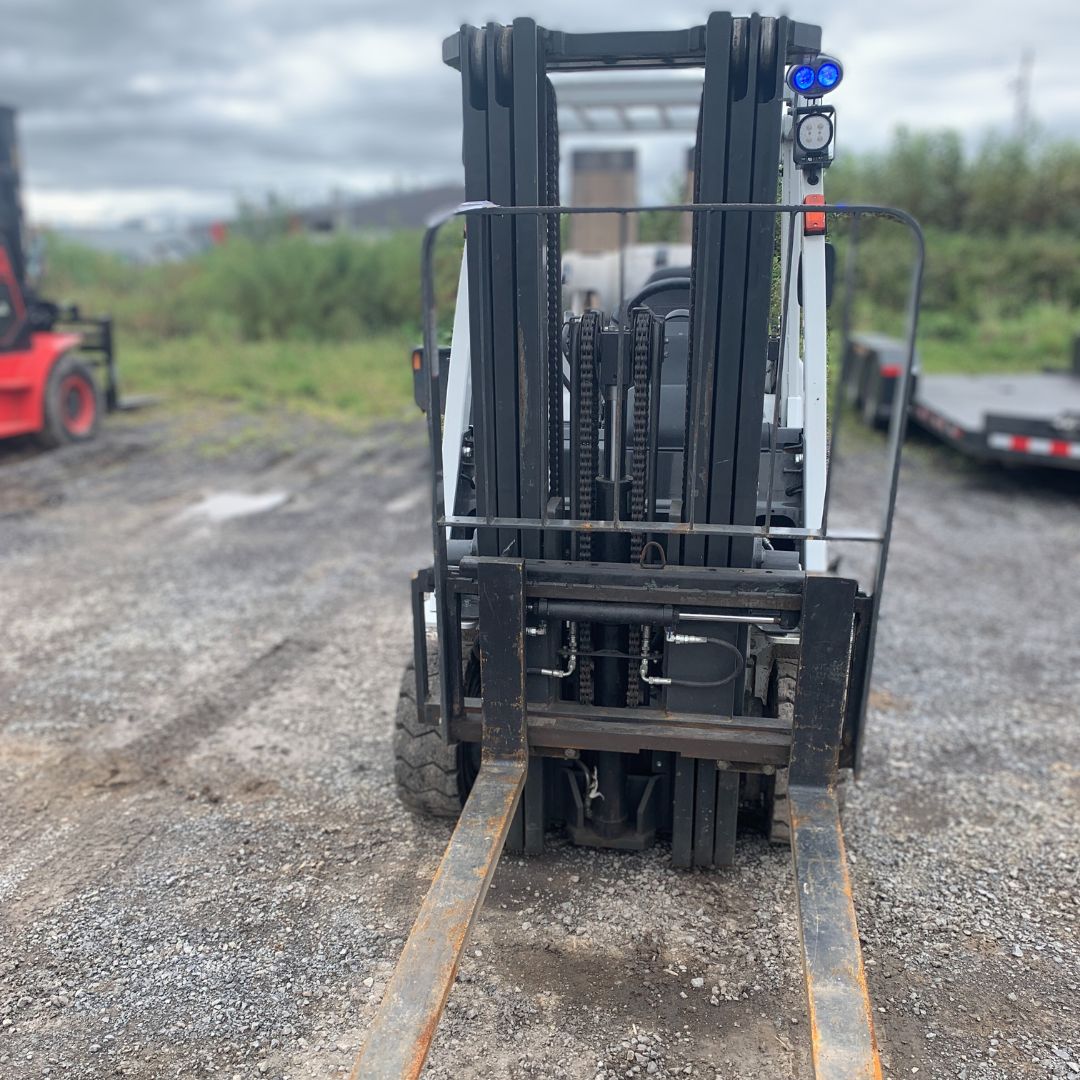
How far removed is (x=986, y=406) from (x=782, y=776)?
779 cm

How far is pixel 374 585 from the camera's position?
6.39 m

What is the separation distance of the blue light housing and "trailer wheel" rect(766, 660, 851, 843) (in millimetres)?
1756

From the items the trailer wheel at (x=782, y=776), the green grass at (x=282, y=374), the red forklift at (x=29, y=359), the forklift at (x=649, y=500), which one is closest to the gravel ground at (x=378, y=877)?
the trailer wheel at (x=782, y=776)

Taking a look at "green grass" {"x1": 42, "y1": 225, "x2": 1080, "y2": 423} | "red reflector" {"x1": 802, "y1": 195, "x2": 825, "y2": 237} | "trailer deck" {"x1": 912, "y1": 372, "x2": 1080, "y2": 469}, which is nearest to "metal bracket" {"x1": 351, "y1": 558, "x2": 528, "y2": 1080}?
"red reflector" {"x1": 802, "y1": 195, "x2": 825, "y2": 237}

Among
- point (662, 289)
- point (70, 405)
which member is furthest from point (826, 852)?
point (70, 405)

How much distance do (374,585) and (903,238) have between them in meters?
18.1

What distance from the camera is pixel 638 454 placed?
9.62ft

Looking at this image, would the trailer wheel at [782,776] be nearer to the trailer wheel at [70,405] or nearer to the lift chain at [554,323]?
the lift chain at [554,323]

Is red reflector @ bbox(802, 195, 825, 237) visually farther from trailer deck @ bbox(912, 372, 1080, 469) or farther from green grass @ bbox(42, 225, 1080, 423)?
green grass @ bbox(42, 225, 1080, 423)

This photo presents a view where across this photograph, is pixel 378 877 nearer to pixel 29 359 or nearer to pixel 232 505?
pixel 232 505

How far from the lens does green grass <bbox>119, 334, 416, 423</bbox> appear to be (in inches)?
531

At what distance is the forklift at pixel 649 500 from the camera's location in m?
2.56

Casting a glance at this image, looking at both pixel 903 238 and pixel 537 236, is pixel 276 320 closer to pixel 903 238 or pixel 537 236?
pixel 903 238

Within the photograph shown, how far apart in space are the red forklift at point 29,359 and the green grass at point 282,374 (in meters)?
2.44
